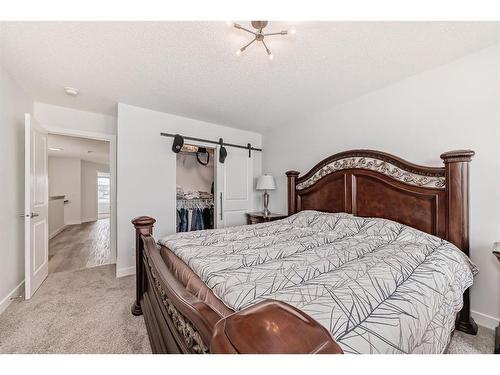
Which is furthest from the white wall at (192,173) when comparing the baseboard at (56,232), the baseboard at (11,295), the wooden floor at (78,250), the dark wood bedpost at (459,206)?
the dark wood bedpost at (459,206)

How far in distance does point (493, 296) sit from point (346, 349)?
80.2 inches

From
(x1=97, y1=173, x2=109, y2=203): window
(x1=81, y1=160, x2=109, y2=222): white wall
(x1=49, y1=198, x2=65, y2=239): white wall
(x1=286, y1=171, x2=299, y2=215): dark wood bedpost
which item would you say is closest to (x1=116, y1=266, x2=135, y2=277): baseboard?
(x1=286, y1=171, x2=299, y2=215): dark wood bedpost

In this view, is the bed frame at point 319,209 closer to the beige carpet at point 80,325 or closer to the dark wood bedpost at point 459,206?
the dark wood bedpost at point 459,206

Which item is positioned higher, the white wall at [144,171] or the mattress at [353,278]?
the white wall at [144,171]

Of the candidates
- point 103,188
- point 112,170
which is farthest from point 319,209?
point 103,188

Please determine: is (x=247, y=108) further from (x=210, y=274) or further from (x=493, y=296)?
(x=493, y=296)

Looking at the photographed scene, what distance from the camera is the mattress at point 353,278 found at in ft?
2.80

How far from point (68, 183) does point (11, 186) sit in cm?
578

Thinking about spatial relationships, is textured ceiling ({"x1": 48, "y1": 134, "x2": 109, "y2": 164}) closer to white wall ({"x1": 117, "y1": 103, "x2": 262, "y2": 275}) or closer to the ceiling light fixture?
the ceiling light fixture

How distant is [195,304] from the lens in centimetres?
79

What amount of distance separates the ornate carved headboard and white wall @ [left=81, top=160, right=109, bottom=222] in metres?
7.71

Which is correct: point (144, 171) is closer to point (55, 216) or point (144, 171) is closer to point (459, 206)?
point (459, 206)

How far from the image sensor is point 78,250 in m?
4.06

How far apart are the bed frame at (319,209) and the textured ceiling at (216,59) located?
2.88 ft
